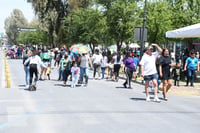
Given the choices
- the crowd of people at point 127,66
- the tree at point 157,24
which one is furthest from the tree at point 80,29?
the crowd of people at point 127,66

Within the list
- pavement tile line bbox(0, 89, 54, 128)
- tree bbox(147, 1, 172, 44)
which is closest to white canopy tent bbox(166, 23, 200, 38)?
pavement tile line bbox(0, 89, 54, 128)

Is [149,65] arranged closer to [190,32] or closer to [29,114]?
[29,114]

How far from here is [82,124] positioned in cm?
743

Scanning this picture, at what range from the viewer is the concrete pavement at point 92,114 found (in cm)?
709

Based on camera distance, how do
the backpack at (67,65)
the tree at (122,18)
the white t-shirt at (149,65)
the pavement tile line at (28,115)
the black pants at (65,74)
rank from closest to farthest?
the pavement tile line at (28,115)
the white t-shirt at (149,65)
the black pants at (65,74)
the backpack at (67,65)
the tree at (122,18)

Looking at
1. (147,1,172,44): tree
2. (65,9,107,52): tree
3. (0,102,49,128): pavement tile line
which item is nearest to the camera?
(0,102,49,128): pavement tile line

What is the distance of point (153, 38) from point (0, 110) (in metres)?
21.2

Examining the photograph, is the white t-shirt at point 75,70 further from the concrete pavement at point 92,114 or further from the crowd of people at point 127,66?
the concrete pavement at point 92,114

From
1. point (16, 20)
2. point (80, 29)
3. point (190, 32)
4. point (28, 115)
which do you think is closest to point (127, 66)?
point (190, 32)

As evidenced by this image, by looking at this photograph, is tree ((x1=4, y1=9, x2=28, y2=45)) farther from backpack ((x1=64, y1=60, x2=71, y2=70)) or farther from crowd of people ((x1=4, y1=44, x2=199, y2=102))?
backpack ((x1=64, y1=60, x2=71, y2=70))

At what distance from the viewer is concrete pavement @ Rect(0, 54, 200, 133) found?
709 cm

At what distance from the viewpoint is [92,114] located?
342 inches

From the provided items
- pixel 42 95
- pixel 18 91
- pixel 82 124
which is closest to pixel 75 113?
pixel 82 124

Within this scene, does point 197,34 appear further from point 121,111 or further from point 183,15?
point 183,15
